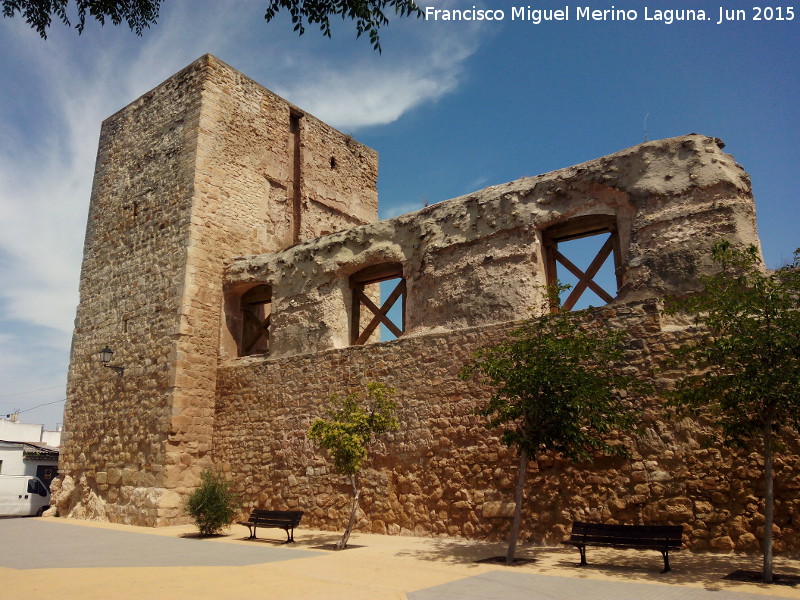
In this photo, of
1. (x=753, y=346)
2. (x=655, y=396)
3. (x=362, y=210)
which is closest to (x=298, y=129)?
(x=362, y=210)

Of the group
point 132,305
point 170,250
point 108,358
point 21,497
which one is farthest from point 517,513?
point 21,497

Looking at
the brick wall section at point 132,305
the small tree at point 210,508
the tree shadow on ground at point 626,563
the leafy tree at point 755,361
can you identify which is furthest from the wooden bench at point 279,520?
the leafy tree at point 755,361

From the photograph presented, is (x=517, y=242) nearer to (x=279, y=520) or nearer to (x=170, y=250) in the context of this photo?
(x=279, y=520)

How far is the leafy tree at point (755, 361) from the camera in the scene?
575 cm

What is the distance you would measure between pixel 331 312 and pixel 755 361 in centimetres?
694

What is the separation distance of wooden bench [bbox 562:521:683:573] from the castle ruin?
0.83 meters

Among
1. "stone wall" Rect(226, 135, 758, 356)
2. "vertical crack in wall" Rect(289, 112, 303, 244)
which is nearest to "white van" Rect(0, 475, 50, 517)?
"stone wall" Rect(226, 135, 758, 356)

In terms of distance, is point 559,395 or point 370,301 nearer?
point 559,395

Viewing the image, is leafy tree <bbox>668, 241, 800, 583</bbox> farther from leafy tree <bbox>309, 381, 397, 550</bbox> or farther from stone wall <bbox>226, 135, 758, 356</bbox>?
leafy tree <bbox>309, 381, 397, 550</bbox>

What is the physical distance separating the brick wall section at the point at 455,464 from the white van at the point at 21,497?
19.3ft

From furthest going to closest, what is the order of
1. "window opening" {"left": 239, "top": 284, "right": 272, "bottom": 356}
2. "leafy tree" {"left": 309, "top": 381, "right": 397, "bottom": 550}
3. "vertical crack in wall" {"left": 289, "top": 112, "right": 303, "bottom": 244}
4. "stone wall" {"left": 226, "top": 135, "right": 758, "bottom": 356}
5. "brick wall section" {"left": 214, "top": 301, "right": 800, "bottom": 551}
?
1. "vertical crack in wall" {"left": 289, "top": 112, "right": 303, "bottom": 244}
2. "window opening" {"left": 239, "top": 284, "right": 272, "bottom": 356}
3. "leafy tree" {"left": 309, "top": 381, "right": 397, "bottom": 550}
4. "stone wall" {"left": 226, "top": 135, "right": 758, "bottom": 356}
5. "brick wall section" {"left": 214, "top": 301, "right": 800, "bottom": 551}

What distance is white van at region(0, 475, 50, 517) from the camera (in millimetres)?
14055

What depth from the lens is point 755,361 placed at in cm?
591

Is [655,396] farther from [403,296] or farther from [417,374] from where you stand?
[403,296]
